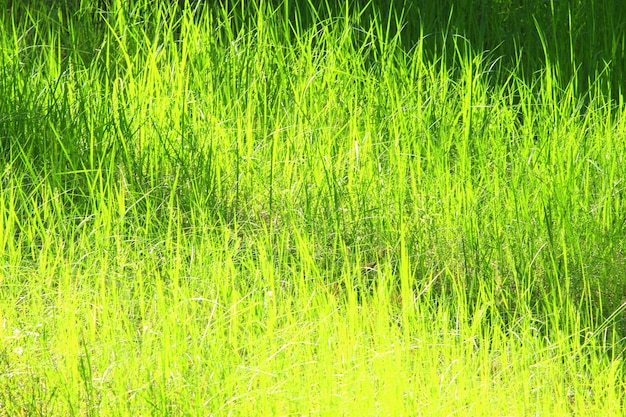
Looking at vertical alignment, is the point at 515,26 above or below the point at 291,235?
above

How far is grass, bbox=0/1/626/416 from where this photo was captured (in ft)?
8.09

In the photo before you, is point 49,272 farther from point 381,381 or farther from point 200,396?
point 381,381

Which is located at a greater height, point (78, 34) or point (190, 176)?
point (78, 34)

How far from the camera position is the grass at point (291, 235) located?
8.09 ft

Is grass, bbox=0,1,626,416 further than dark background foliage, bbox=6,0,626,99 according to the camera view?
No

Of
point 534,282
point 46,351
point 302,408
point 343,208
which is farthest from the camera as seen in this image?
point 343,208

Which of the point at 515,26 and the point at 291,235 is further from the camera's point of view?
the point at 515,26

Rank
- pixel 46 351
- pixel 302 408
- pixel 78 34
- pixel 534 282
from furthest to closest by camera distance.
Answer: pixel 78 34 < pixel 534 282 < pixel 46 351 < pixel 302 408

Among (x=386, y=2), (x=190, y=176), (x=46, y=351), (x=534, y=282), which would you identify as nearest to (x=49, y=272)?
(x=46, y=351)

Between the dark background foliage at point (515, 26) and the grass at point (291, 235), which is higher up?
the dark background foliage at point (515, 26)

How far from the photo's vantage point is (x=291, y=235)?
10.7 feet

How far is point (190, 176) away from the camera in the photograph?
337cm

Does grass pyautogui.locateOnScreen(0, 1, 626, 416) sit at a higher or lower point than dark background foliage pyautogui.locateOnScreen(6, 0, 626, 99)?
lower

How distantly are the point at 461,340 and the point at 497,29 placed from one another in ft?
7.79
